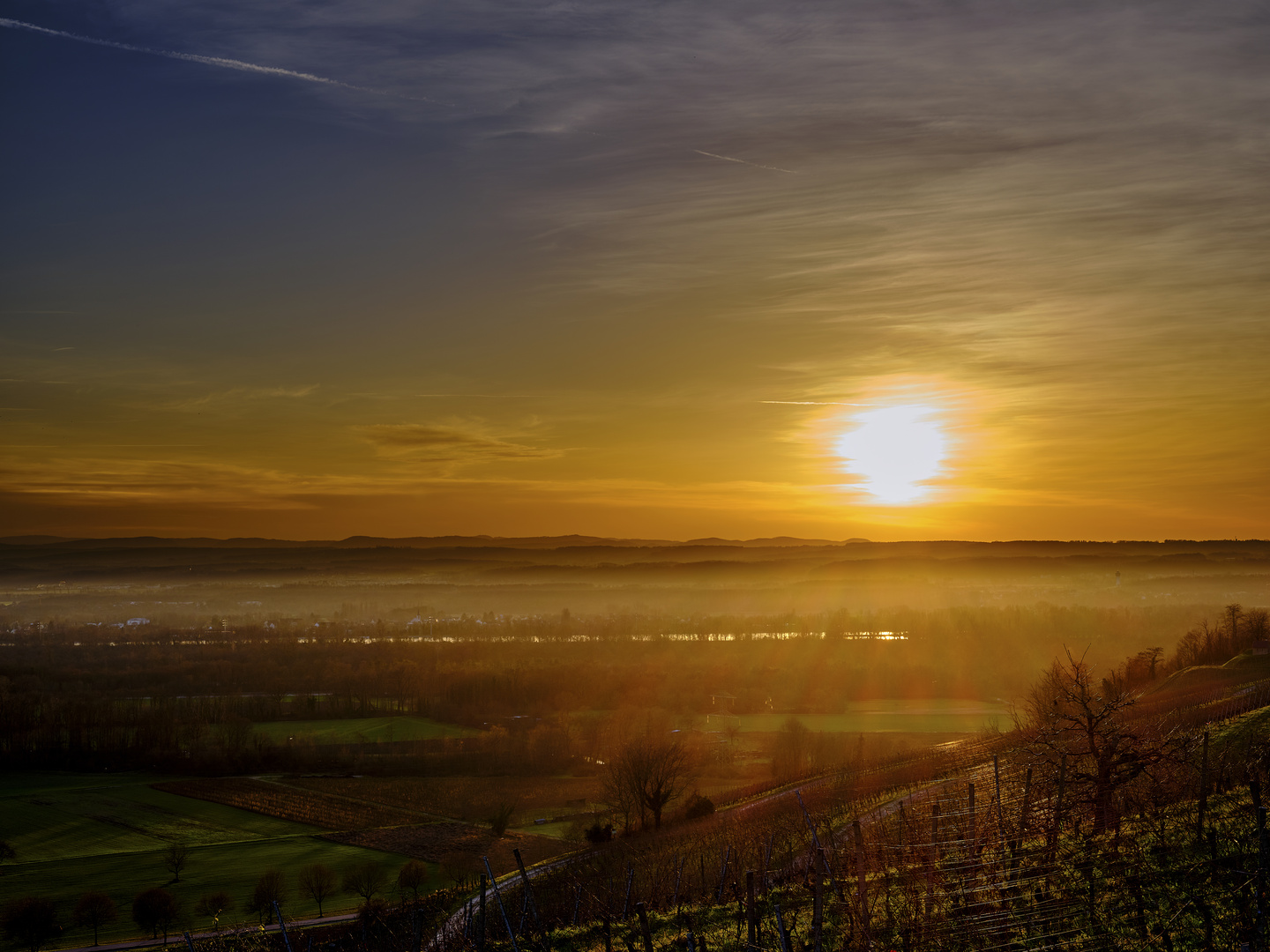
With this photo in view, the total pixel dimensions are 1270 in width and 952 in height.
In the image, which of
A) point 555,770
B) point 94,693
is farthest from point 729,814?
point 94,693

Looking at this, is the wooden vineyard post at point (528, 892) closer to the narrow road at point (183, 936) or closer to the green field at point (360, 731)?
the narrow road at point (183, 936)

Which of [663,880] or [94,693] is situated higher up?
[663,880]

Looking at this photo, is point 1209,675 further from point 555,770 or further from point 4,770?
point 4,770

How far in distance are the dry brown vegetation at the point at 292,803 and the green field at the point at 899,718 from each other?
44629mm

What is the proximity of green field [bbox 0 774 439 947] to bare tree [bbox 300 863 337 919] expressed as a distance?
0.67 metres

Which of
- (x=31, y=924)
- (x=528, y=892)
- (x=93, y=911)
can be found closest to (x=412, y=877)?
(x=93, y=911)

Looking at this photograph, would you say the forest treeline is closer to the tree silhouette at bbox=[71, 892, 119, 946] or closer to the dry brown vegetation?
the dry brown vegetation

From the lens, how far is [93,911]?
5288 centimetres

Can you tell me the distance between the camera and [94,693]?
142750 millimetres

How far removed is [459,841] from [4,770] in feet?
211

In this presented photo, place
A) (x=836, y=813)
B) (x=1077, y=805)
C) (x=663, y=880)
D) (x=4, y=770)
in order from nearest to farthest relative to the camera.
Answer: (x=1077, y=805) < (x=663, y=880) < (x=836, y=813) < (x=4, y=770)

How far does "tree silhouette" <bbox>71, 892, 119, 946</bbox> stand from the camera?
52719 millimetres

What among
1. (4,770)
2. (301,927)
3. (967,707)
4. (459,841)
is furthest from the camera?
(967,707)

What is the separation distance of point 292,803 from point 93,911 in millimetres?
31357
